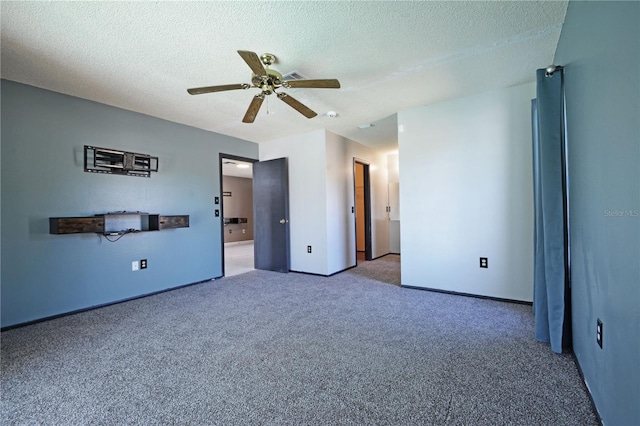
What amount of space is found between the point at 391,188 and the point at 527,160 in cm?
370

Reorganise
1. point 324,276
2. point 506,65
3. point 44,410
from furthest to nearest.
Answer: point 324,276
point 506,65
point 44,410

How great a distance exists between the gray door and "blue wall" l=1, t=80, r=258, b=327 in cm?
107

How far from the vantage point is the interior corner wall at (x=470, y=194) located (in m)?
3.06

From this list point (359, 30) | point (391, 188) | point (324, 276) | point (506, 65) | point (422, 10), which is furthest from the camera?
point (391, 188)

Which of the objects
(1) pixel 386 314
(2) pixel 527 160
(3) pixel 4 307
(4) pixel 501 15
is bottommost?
(1) pixel 386 314

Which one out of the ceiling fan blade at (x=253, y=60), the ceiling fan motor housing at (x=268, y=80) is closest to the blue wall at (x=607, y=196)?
the ceiling fan blade at (x=253, y=60)

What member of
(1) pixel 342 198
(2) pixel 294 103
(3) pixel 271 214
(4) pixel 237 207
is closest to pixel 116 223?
(3) pixel 271 214

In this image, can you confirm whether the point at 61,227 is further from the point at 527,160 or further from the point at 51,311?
the point at 527,160

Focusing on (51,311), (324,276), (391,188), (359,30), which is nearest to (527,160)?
(359,30)

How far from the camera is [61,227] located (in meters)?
2.89

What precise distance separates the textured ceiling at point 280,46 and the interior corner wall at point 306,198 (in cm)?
135

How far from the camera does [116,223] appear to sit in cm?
343

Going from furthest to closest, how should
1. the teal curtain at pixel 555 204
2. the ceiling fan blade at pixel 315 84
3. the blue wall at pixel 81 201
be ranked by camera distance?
1. the blue wall at pixel 81 201
2. the ceiling fan blade at pixel 315 84
3. the teal curtain at pixel 555 204

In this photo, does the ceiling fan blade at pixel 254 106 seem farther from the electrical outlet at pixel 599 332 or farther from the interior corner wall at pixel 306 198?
the electrical outlet at pixel 599 332
